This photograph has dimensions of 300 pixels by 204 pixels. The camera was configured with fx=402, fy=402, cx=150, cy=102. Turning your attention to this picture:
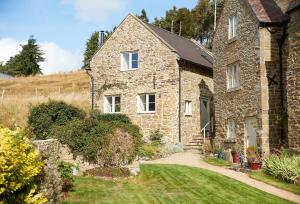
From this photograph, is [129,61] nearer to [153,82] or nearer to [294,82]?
[153,82]

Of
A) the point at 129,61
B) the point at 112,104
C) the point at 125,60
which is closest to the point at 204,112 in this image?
the point at 129,61

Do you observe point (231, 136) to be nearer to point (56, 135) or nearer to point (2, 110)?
point (56, 135)

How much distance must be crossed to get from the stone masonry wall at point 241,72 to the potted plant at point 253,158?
538 mm

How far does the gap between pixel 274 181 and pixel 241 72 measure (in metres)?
7.41

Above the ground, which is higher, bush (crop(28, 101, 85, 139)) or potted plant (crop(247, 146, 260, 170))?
bush (crop(28, 101, 85, 139))

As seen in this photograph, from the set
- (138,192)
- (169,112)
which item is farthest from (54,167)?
(169,112)

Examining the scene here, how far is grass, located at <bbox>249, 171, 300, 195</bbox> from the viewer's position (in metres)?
13.9

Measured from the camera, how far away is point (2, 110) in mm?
32719

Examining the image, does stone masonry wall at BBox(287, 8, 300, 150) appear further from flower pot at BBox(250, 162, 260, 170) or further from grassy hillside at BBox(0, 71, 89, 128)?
grassy hillside at BBox(0, 71, 89, 128)

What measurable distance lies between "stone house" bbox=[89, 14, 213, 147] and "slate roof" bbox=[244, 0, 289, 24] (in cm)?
770

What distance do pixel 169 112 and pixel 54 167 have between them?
1666 centimetres

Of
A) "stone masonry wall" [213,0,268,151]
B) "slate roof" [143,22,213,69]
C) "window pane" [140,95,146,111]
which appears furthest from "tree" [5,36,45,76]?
"stone masonry wall" [213,0,268,151]

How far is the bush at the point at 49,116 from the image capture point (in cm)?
2489

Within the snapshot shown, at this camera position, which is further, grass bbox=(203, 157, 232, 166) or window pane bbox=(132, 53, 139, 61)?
window pane bbox=(132, 53, 139, 61)
